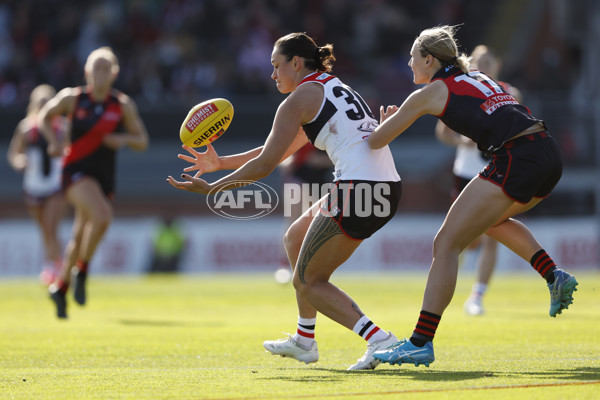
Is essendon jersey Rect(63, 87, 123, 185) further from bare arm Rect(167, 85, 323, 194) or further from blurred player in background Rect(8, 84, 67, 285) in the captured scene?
bare arm Rect(167, 85, 323, 194)

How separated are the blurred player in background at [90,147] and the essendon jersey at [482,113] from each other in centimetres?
566

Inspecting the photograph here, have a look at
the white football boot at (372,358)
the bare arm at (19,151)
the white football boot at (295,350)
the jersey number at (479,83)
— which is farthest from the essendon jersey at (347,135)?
the bare arm at (19,151)

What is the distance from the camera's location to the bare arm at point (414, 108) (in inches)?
239

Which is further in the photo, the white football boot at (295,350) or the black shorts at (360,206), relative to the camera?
the white football boot at (295,350)

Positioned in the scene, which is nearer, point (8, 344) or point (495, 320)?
point (8, 344)

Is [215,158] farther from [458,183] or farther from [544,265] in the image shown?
[458,183]

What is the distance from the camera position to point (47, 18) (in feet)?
84.4

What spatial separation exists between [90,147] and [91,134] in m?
0.17

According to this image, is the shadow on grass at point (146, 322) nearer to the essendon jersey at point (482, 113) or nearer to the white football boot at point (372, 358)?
the white football boot at point (372, 358)

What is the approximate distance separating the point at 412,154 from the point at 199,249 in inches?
203

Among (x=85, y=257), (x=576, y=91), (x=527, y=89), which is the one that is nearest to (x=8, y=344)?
(x=85, y=257)

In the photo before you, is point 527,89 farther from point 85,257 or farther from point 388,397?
point 388,397

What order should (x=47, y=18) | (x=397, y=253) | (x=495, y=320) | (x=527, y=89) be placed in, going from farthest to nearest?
1. (x=47, y=18)
2. (x=527, y=89)
3. (x=397, y=253)
4. (x=495, y=320)

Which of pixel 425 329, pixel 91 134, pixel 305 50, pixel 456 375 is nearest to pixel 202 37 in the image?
pixel 91 134
